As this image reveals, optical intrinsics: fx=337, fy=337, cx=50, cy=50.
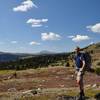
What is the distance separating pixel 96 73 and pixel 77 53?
147 feet

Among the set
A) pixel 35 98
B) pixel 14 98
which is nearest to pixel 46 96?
pixel 35 98

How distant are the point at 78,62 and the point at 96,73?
146 ft

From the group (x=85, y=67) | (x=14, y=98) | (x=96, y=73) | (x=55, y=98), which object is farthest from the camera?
(x=96, y=73)

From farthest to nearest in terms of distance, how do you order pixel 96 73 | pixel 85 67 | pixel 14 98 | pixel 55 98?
pixel 96 73 → pixel 14 98 → pixel 55 98 → pixel 85 67

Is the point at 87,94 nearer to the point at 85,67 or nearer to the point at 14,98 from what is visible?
the point at 85,67

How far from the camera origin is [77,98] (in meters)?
25.9

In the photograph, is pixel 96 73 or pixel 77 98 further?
pixel 96 73

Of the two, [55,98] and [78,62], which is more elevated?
[78,62]

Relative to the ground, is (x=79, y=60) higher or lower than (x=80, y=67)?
higher

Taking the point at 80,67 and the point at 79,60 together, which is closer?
the point at 79,60

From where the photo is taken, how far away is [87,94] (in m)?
27.2

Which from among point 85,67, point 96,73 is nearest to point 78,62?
point 85,67

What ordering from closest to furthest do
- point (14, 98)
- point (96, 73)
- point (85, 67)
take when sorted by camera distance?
point (85, 67) → point (14, 98) → point (96, 73)

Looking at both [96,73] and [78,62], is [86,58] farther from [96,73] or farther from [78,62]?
[96,73]
